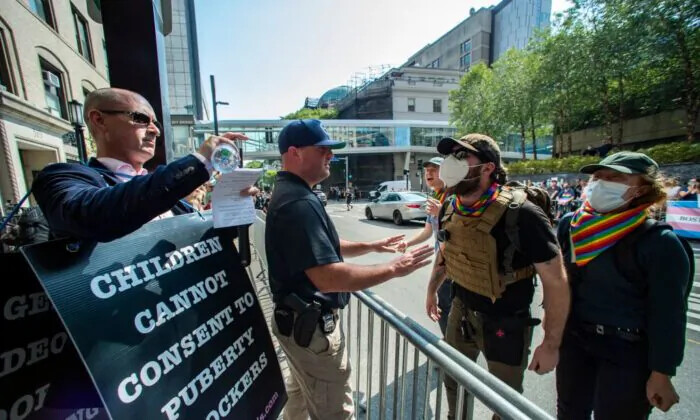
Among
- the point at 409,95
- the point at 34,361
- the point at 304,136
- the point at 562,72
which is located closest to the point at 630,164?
the point at 304,136

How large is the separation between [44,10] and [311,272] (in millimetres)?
16861

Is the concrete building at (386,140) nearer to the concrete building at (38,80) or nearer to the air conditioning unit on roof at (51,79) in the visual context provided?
the concrete building at (38,80)

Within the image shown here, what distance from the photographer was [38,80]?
10406mm

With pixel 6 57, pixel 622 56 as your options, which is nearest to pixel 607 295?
pixel 6 57

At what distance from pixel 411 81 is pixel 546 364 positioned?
155 feet

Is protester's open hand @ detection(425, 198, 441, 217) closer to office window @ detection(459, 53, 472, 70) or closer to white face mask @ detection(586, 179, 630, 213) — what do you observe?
white face mask @ detection(586, 179, 630, 213)

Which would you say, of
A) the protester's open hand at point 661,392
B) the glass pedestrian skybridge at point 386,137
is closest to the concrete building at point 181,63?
the glass pedestrian skybridge at point 386,137

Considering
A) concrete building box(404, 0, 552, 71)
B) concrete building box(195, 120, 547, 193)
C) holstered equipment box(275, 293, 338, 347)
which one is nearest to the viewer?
holstered equipment box(275, 293, 338, 347)

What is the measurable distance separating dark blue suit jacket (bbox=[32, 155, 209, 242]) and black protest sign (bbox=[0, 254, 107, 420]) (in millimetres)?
194

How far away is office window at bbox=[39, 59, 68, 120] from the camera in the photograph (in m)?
11.0

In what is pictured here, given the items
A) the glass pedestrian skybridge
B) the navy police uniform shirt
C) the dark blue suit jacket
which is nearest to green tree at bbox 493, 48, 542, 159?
the glass pedestrian skybridge

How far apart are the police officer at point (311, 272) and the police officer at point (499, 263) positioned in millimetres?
602

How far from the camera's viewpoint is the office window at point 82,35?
13.4m

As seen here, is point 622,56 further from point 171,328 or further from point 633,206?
point 171,328
